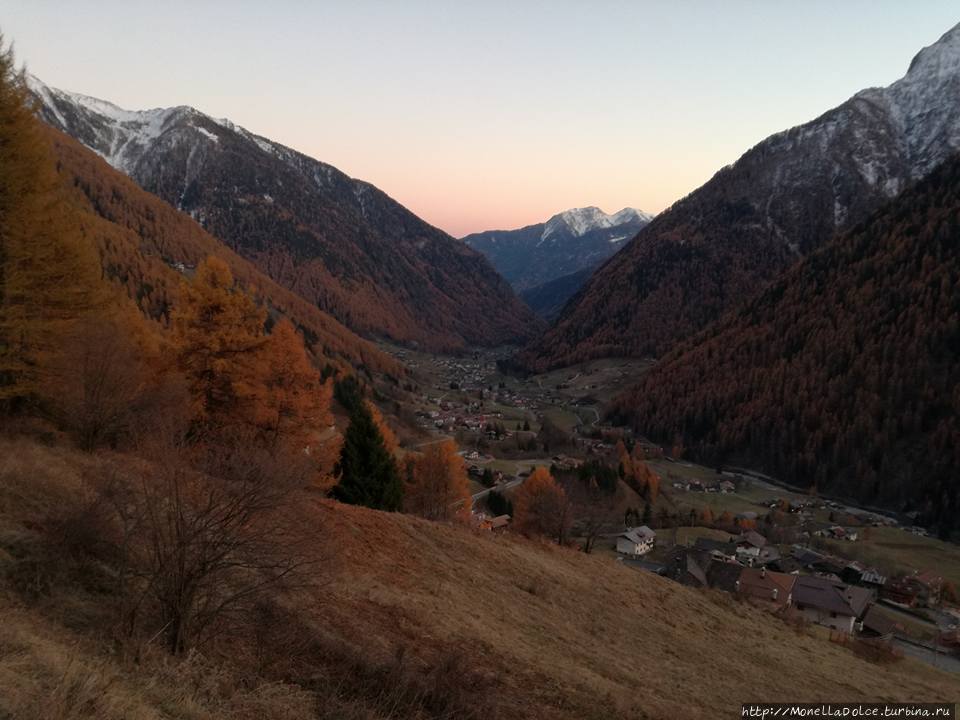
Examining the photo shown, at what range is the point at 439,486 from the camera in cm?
5053

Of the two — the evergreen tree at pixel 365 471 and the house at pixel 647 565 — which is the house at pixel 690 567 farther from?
the evergreen tree at pixel 365 471

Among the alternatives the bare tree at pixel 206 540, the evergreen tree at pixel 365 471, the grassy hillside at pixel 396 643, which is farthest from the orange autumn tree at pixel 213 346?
the bare tree at pixel 206 540

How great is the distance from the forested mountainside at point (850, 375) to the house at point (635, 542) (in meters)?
56.9

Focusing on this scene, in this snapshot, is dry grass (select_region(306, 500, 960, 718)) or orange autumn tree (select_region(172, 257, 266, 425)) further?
orange autumn tree (select_region(172, 257, 266, 425))

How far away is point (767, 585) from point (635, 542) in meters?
19.8

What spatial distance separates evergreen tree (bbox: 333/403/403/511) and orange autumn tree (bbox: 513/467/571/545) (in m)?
14.6

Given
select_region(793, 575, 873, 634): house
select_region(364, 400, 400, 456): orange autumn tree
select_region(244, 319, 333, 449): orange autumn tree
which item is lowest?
select_region(793, 575, 873, 634): house

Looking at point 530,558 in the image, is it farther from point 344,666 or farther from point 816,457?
point 816,457

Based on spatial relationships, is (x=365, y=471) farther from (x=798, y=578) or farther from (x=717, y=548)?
(x=717, y=548)

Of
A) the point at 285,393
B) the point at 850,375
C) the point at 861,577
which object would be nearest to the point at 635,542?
the point at 861,577

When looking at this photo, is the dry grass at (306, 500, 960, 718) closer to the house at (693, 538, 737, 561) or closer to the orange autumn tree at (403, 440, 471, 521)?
the orange autumn tree at (403, 440, 471, 521)

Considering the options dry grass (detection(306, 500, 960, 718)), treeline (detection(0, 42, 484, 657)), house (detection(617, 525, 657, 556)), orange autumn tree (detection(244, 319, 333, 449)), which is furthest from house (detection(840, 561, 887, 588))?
orange autumn tree (detection(244, 319, 333, 449))

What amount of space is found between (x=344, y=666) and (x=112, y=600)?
4.39 meters

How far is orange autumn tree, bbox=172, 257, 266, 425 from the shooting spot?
25016 mm
